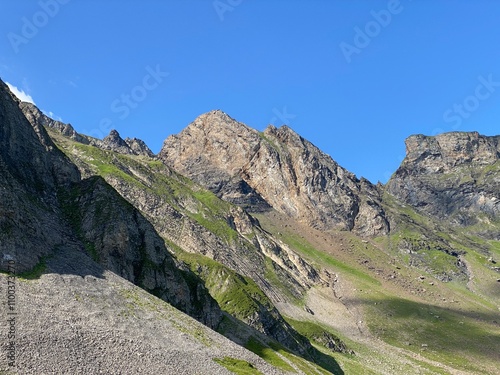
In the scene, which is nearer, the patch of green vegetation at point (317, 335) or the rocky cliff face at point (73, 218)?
the rocky cliff face at point (73, 218)

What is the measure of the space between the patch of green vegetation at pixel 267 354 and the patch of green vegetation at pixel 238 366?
1704 centimetres

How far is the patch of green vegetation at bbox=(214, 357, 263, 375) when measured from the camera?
65062 millimetres

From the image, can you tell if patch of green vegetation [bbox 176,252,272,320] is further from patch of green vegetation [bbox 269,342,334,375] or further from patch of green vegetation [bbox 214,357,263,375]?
patch of green vegetation [bbox 214,357,263,375]

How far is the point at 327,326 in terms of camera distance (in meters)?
197

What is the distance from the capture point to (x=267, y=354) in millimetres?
96375

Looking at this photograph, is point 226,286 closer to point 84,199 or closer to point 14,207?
point 84,199

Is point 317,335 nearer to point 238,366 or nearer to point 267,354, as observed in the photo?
point 267,354

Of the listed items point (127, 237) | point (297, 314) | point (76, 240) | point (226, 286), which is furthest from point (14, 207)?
point (297, 314)

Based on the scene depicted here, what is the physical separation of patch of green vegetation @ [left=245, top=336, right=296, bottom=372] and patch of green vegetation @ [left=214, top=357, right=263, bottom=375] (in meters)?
17.0

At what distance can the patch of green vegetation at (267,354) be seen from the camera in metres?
88.3

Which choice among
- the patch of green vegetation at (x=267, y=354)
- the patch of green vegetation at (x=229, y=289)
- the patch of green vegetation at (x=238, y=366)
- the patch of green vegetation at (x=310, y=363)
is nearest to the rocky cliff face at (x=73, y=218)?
the patch of green vegetation at (x=267, y=354)

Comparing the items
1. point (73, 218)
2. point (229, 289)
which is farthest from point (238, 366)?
point (229, 289)

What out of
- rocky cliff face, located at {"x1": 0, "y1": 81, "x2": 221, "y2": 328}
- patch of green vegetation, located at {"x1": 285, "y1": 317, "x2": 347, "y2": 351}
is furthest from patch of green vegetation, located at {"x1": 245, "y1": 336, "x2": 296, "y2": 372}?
patch of green vegetation, located at {"x1": 285, "y1": 317, "x2": 347, "y2": 351}

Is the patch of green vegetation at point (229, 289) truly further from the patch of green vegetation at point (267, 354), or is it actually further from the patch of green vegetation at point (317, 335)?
the patch of green vegetation at point (267, 354)
